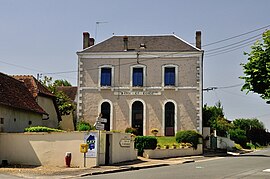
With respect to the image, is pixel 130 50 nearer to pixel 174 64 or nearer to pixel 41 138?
pixel 174 64

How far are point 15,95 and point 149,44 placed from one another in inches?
739

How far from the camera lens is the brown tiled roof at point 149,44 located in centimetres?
4572

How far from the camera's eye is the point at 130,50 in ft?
151

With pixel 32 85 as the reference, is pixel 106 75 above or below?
above

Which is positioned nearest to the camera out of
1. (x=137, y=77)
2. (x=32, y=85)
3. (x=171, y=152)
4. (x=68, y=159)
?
(x=68, y=159)

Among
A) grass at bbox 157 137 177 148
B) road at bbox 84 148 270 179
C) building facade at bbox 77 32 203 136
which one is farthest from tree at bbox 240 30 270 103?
building facade at bbox 77 32 203 136

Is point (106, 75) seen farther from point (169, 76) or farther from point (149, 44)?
point (169, 76)

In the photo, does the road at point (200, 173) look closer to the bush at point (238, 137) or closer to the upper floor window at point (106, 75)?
the upper floor window at point (106, 75)

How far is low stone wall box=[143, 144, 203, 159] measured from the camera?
35.2 metres

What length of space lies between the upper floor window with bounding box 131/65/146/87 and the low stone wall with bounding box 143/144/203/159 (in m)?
8.40

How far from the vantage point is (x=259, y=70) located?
76.7 feet

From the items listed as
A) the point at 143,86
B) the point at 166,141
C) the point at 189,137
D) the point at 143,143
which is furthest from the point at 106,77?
the point at 143,143

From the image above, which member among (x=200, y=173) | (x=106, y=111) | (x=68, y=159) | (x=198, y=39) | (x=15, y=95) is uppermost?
(x=198, y=39)

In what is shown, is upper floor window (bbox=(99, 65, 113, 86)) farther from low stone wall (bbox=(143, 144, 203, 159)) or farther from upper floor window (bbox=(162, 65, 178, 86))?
low stone wall (bbox=(143, 144, 203, 159))
